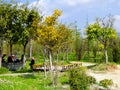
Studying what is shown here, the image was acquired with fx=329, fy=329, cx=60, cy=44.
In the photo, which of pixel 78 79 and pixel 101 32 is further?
pixel 101 32

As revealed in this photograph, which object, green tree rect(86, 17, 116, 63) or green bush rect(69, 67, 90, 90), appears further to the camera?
green tree rect(86, 17, 116, 63)

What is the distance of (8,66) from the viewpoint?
1316 inches

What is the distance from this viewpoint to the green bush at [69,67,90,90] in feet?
60.0

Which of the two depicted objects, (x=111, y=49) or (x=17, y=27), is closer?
(x=17, y=27)

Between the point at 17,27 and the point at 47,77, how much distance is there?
7.61 metres

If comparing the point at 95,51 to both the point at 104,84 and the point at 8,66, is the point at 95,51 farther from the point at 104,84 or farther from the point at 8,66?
the point at 104,84

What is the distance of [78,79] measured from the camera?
1847cm

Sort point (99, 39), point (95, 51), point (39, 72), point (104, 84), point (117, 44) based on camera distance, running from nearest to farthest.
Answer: point (104, 84), point (39, 72), point (99, 39), point (117, 44), point (95, 51)

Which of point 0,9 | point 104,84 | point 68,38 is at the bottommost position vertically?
point 104,84

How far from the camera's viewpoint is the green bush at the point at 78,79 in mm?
18280

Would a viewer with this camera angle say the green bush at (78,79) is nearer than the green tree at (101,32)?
Yes

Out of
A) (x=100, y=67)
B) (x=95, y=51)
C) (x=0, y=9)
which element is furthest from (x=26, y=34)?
(x=95, y=51)

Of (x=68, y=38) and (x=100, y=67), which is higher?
(x=68, y=38)

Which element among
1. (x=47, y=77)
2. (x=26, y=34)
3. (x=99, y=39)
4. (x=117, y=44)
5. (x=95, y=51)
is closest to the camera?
(x=47, y=77)
